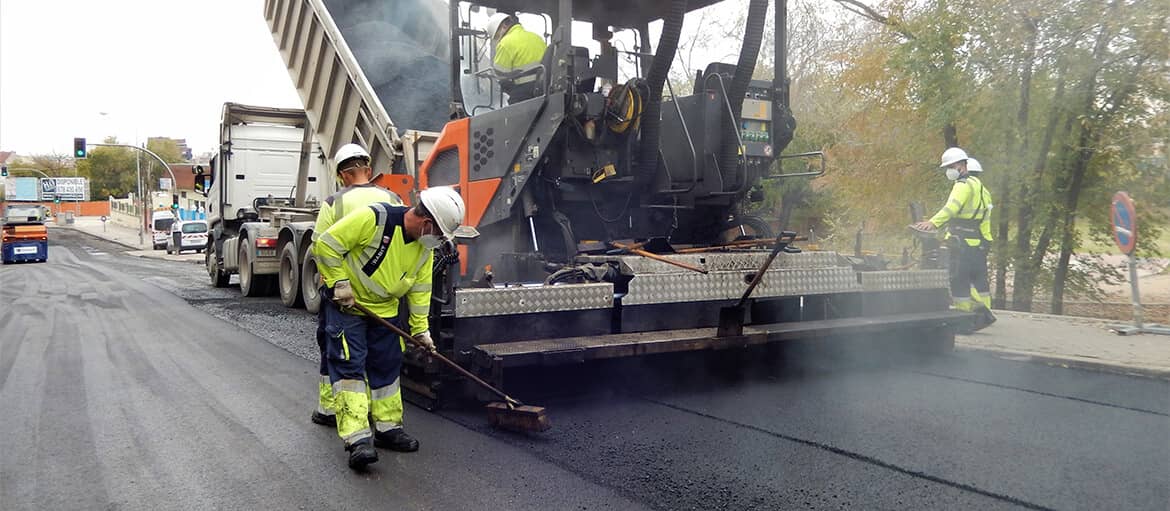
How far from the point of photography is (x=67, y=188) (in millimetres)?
75125

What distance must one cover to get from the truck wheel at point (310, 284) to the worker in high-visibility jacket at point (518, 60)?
5016 millimetres

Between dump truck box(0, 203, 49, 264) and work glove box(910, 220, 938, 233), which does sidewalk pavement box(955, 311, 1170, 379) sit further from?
dump truck box(0, 203, 49, 264)

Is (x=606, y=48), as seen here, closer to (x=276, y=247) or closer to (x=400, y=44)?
(x=400, y=44)

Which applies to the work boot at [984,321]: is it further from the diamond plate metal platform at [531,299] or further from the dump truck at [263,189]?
the dump truck at [263,189]

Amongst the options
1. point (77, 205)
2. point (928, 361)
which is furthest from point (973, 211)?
point (77, 205)

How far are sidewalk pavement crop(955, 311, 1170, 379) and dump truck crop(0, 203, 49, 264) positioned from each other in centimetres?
2893

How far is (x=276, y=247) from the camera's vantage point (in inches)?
466

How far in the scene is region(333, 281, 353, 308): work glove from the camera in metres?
3.88

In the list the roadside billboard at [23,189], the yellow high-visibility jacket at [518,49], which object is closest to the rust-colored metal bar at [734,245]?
the yellow high-visibility jacket at [518,49]

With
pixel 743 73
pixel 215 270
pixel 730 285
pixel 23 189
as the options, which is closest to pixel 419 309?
pixel 730 285

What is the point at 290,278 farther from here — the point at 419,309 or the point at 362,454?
the point at 362,454

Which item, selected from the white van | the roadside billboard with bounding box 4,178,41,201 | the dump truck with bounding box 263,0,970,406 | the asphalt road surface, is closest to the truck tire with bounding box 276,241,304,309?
the asphalt road surface

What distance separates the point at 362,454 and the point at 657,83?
3011 millimetres

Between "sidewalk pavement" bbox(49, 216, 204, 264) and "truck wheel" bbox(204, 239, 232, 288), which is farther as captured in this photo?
"sidewalk pavement" bbox(49, 216, 204, 264)
